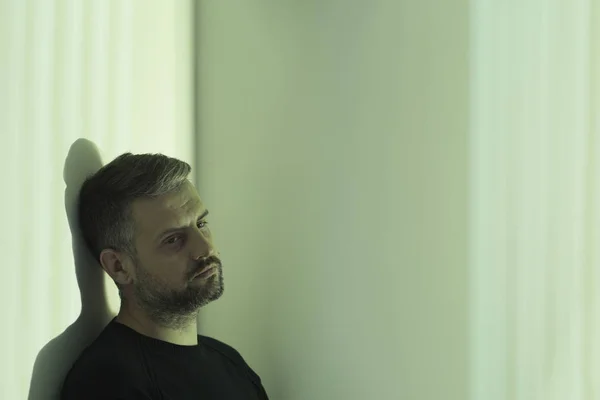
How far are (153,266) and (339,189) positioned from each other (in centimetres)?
65

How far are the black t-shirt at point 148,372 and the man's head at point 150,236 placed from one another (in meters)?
0.08

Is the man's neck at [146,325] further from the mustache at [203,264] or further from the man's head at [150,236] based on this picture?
the mustache at [203,264]

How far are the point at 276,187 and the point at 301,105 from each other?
0.27 m

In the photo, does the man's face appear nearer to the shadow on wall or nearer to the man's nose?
the man's nose

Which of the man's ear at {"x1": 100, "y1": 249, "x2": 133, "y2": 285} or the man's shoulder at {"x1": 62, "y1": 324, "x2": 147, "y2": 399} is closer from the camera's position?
the man's shoulder at {"x1": 62, "y1": 324, "x2": 147, "y2": 399}

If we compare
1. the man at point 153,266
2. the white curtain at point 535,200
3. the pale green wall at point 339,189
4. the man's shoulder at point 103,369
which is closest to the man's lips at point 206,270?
the man at point 153,266

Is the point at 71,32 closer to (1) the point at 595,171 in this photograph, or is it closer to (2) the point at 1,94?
(2) the point at 1,94

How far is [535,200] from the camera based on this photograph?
142 cm

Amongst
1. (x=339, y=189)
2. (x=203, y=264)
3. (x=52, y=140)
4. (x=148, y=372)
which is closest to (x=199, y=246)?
(x=203, y=264)

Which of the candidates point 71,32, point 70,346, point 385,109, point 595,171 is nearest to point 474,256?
point 595,171

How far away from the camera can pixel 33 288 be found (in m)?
1.21

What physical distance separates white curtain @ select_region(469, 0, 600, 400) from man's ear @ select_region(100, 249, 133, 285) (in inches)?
31.6

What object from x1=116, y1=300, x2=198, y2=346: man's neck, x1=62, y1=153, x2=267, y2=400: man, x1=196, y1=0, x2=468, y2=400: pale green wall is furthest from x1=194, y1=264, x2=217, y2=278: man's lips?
x1=196, y1=0, x2=468, y2=400: pale green wall

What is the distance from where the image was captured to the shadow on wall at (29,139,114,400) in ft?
4.18
